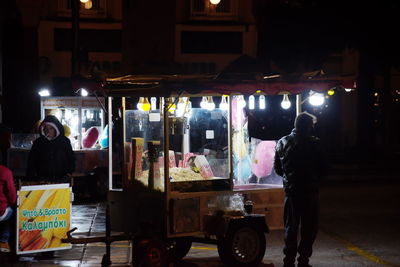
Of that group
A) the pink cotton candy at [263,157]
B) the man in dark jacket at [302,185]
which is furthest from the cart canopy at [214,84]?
the pink cotton candy at [263,157]

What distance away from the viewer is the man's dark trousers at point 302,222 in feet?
27.5

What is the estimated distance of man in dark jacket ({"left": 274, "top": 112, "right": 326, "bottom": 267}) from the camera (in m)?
8.40

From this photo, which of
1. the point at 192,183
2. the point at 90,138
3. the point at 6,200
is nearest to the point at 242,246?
the point at 192,183

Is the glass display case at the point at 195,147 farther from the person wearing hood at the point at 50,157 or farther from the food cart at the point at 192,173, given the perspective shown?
the person wearing hood at the point at 50,157

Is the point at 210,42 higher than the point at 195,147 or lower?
higher

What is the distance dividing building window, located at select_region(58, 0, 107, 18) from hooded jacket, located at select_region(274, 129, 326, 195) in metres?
15.9

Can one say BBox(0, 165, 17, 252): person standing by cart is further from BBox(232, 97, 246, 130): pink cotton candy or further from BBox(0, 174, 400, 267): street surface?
BBox(232, 97, 246, 130): pink cotton candy

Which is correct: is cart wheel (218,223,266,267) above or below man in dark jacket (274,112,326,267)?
below

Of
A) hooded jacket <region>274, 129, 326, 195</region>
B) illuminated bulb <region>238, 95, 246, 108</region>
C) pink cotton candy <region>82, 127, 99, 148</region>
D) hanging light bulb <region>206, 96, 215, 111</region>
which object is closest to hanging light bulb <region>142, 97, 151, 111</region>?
hanging light bulb <region>206, 96, 215, 111</region>

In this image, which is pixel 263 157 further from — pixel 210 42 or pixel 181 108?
pixel 210 42

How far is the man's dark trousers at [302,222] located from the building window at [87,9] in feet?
53.3

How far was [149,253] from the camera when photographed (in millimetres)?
8094

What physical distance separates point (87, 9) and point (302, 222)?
1674 cm

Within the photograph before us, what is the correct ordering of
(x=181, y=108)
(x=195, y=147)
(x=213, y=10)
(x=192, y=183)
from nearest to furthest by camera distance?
(x=192, y=183)
(x=195, y=147)
(x=181, y=108)
(x=213, y=10)
